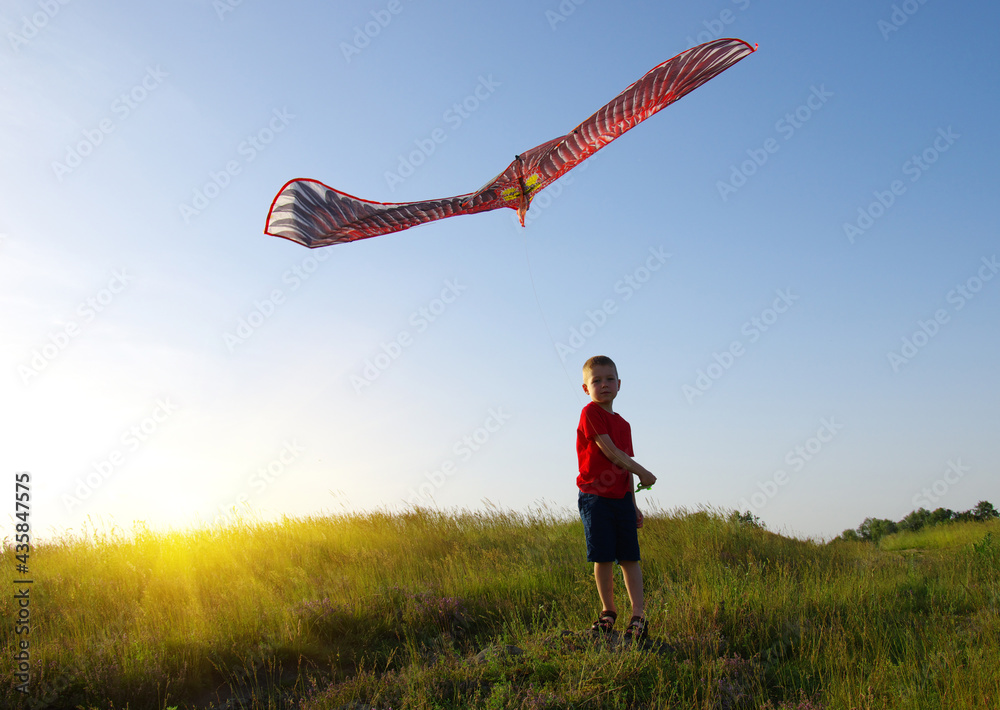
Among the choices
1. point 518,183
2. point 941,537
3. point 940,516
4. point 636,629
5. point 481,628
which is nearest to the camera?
point 636,629

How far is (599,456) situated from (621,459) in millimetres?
193

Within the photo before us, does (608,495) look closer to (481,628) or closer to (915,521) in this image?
(481,628)

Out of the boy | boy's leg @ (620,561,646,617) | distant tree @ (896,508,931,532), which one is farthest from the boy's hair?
distant tree @ (896,508,931,532)

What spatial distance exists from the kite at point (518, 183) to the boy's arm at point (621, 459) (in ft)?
8.27

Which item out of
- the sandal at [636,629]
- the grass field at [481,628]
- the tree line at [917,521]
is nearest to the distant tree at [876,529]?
the tree line at [917,521]

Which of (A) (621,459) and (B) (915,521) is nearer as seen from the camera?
(A) (621,459)

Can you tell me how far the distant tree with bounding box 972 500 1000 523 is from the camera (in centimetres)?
1300

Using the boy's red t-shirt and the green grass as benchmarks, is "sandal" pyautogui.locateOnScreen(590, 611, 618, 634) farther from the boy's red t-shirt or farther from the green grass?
the green grass

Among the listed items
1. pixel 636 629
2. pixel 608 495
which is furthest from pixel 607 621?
pixel 608 495

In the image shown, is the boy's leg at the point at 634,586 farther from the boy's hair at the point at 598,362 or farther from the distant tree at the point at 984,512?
the distant tree at the point at 984,512

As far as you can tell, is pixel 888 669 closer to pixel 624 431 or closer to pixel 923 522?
pixel 624 431

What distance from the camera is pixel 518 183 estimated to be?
236 inches

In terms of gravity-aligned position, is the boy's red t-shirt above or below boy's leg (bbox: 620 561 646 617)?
above

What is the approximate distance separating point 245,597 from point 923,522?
14.1m
